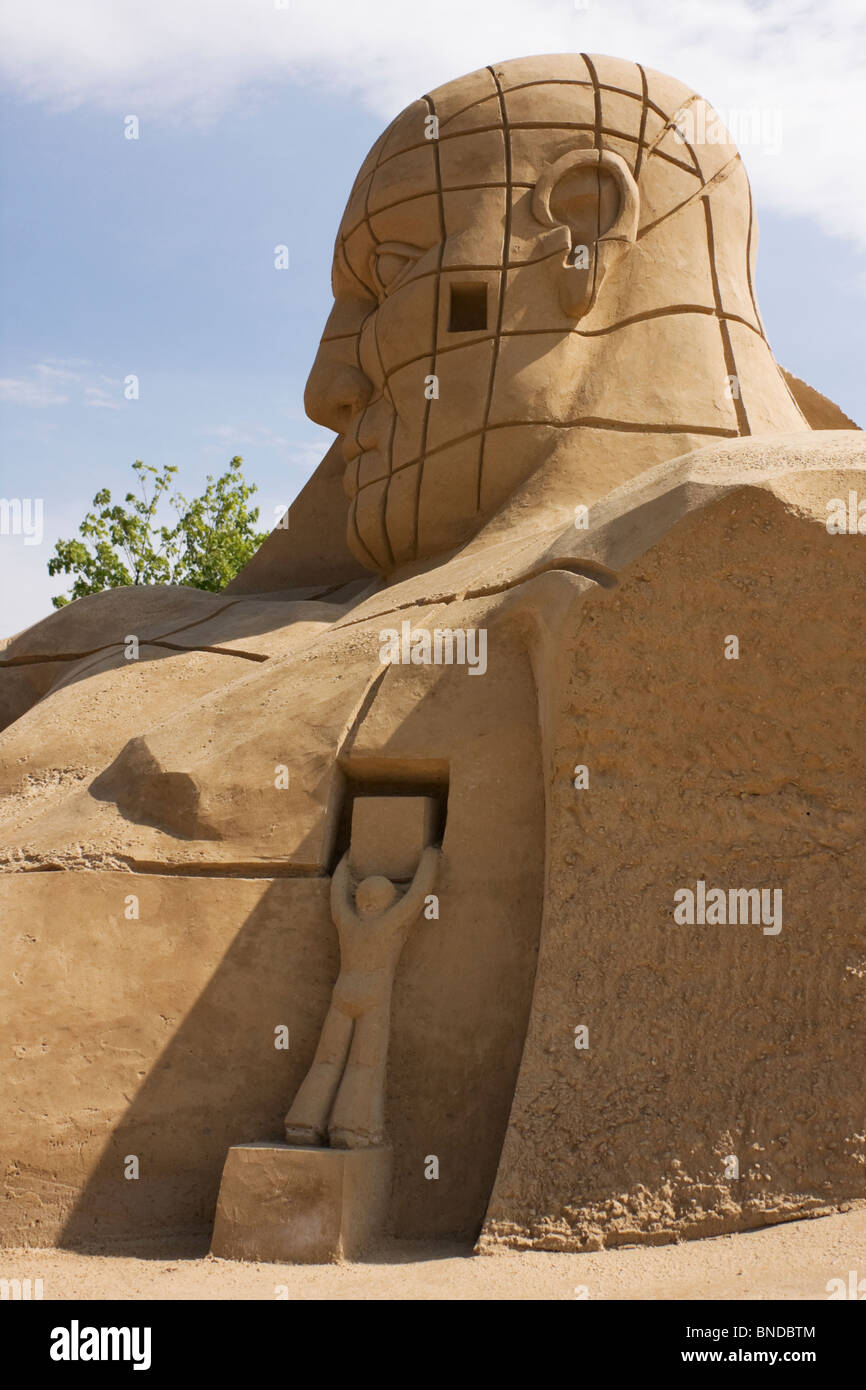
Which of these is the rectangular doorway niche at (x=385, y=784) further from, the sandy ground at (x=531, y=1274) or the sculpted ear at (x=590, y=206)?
the sculpted ear at (x=590, y=206)

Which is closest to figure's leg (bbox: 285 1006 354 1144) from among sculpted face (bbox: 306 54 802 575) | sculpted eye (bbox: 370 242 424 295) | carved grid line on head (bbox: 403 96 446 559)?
sculpted face (bbox: 306 54 802 575)

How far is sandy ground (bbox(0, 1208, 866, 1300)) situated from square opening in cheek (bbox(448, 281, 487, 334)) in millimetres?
3619

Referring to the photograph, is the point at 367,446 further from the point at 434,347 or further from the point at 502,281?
the point at 502,281

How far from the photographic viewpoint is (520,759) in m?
4.31

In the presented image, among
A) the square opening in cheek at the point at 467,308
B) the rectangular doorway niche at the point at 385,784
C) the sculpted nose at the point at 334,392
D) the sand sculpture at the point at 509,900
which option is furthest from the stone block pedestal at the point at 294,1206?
the sculpted nose at the point at 334,392

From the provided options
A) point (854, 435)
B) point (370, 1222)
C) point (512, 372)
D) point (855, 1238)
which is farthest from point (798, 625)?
point (512, 372)

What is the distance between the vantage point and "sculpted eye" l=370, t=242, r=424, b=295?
6.16 meters

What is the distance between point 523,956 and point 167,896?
1.06 m

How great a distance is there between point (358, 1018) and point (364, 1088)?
0.66ft

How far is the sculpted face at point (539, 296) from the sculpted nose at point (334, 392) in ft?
0.14

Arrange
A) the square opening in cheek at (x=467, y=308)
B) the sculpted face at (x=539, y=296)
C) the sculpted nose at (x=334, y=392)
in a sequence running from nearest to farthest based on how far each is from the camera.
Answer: the sculpted face at (x=539, y=296) → the square opening in cheek at (x=467, y=308) → the sculpted nose at (x=334, y=392)

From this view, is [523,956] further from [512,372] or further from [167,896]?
[512,372]

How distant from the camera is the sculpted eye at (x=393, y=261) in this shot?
20.2 ft

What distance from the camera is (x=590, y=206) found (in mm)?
5969
